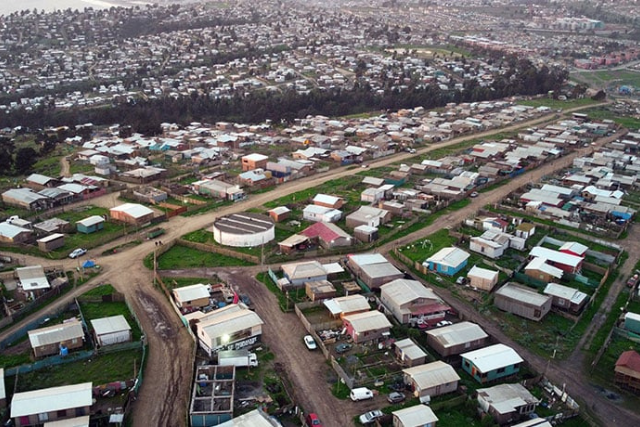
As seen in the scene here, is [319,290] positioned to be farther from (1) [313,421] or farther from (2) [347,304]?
(1) [313,421]

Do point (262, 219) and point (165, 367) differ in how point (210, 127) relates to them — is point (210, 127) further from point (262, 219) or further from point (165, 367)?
point (165, 367)

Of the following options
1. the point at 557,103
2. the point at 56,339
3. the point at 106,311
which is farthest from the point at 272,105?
the point at 56,339

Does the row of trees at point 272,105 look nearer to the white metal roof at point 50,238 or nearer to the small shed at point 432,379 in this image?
the white metal roof at point 50,238

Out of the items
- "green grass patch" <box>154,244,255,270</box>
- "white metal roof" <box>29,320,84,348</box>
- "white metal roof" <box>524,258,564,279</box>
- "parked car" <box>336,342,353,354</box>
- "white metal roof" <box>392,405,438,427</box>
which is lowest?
"green grass patch" <box>154,244,255,270</box>

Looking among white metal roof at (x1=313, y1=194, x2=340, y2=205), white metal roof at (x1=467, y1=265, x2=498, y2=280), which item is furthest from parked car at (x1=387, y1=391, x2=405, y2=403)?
white metal roof at (x1=313, y1=194, x2=340, y2=205)

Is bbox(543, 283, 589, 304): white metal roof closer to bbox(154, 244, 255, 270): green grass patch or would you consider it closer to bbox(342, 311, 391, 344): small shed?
bbox(342, 311, 391, 344): small shed
